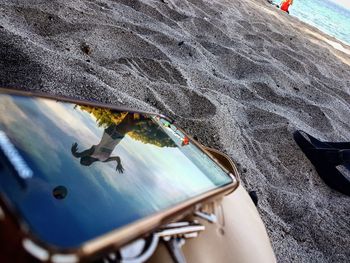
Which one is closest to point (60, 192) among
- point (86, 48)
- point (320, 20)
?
point (86, 48)

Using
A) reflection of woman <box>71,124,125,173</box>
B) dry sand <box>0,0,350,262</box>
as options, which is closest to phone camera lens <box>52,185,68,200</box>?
reflection of woman <box>71,124,125,173</box>

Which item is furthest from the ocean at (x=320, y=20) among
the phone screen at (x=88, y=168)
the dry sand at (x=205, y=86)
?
the phone screen at (x=88, y=168)

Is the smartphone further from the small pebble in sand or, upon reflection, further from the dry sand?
the small pebble in sand

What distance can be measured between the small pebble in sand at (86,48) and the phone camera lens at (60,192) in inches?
79.2

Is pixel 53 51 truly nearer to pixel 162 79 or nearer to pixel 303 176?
pixel 162 79

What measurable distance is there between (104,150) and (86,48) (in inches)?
73.1

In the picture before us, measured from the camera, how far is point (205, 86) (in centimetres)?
298

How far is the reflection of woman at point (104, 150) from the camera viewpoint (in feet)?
2.89

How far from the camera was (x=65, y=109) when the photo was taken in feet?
3.35

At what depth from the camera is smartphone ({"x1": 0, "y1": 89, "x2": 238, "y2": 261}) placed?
623 mm

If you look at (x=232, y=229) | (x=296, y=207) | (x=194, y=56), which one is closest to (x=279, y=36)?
(x=194, y=56)

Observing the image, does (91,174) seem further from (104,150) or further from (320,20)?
(320,20)

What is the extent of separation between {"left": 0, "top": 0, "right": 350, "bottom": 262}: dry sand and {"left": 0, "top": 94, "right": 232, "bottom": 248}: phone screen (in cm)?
98

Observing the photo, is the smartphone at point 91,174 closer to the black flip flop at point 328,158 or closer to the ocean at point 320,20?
the black flip flop at point 328,158
